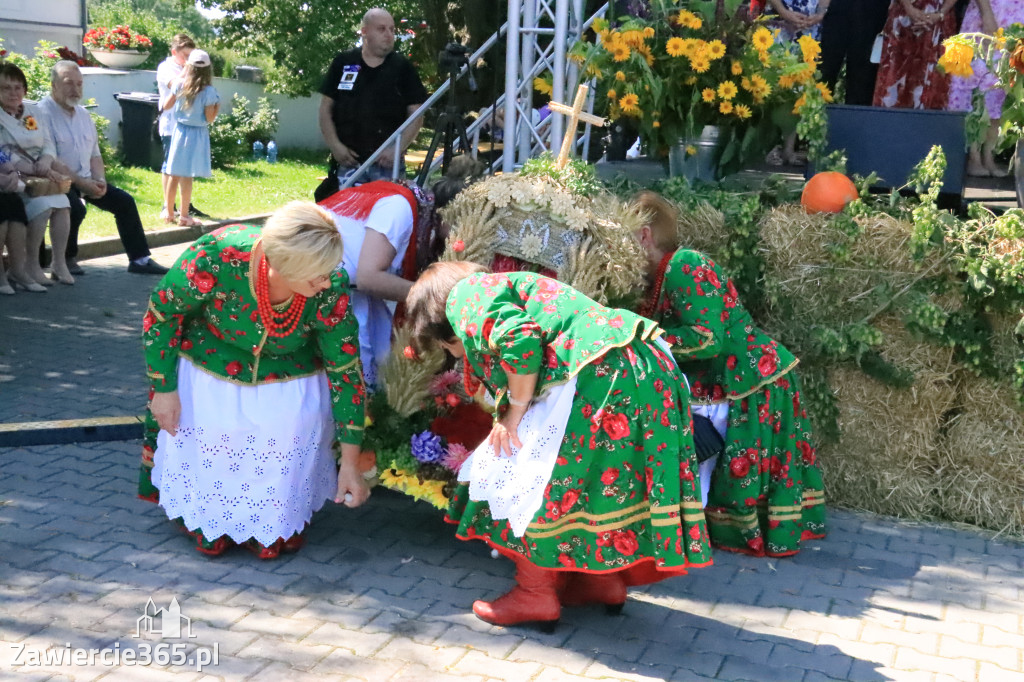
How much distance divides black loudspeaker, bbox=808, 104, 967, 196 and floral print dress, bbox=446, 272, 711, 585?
2378mm

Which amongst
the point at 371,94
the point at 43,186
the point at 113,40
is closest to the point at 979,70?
the point at 371,94

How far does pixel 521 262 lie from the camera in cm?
429

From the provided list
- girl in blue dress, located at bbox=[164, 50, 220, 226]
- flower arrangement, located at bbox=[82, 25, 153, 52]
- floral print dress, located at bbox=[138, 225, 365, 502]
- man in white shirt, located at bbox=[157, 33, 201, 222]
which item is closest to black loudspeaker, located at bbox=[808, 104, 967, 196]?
floral print dress, located at bbox=[138, 225, 365, 502]

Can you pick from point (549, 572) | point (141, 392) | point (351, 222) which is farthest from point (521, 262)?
point (141, 392)

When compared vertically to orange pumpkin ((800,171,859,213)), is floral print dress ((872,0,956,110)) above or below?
above

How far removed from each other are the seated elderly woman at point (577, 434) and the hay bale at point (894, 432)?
64.3 inches

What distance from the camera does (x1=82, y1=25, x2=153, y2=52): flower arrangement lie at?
69.1 ft

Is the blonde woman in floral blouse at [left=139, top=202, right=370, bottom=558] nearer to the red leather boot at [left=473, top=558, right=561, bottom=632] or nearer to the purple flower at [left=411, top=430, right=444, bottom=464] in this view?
the purple flower at [left=411, top=430, right=444, bottom=464]

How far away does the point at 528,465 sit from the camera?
3.51 metres

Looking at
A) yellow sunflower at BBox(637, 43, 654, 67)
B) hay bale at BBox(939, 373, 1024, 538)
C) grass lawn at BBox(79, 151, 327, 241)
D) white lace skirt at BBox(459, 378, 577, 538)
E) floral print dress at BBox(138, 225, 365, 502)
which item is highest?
yellow sunflower at BBox(637, 43, 654, 67)

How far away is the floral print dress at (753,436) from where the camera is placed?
4367 millimetres

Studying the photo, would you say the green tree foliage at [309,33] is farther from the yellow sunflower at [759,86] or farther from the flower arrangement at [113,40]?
the yellow sunflower at [759,86]

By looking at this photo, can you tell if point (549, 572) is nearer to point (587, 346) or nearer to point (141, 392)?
point (587, 346)

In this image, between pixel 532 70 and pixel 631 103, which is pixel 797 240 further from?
pixel 532 70
